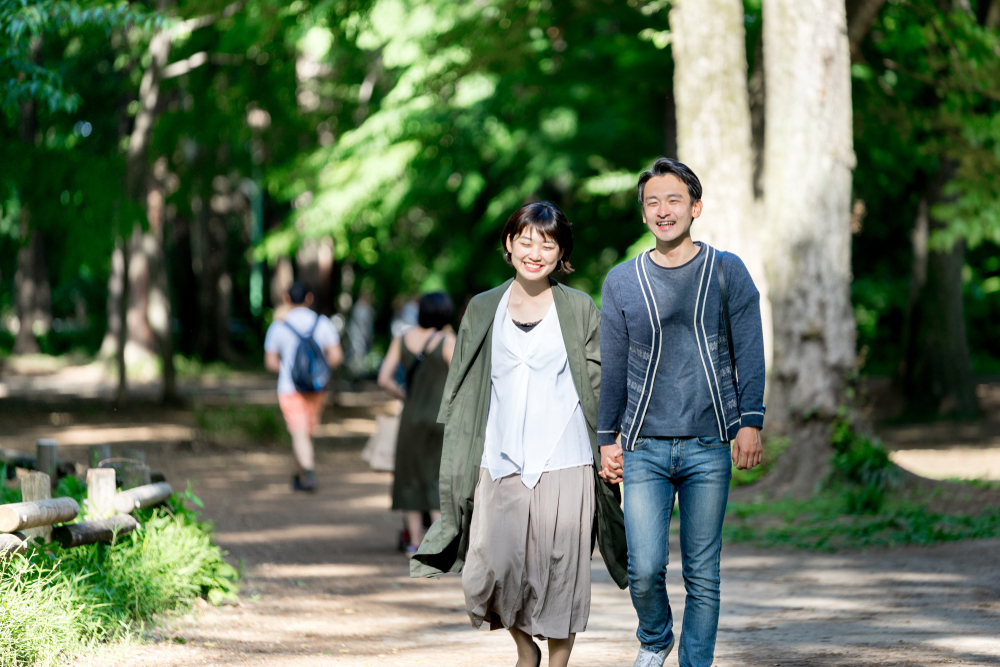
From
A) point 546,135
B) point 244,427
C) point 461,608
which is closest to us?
point 461,608

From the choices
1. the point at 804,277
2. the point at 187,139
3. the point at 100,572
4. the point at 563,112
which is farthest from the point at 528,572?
the point at 187,139

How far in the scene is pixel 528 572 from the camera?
4.20m

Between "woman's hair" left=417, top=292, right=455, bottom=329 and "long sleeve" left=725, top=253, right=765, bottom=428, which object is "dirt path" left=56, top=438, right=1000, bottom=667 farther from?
"woman's hair" left=417, top=292, right=455, bottom=329

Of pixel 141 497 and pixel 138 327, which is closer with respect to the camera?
pixel 141 497

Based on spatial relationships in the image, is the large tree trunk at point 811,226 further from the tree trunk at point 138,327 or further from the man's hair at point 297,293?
the tree trunk at point 138,327

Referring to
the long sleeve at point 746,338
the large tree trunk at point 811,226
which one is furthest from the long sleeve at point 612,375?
the large tree trunk at point 811,226

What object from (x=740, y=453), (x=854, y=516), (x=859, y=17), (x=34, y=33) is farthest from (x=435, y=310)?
(x=859, y=17)

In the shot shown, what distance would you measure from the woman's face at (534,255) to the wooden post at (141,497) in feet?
9.83

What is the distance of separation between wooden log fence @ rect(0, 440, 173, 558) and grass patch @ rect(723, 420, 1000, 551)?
450 centimetres

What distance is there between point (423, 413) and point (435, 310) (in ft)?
2.38

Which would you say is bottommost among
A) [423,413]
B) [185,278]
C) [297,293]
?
[423,413]

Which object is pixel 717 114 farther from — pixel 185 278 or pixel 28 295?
pixel 185 278

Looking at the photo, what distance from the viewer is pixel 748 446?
159 inches

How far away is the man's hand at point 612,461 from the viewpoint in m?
4.17
